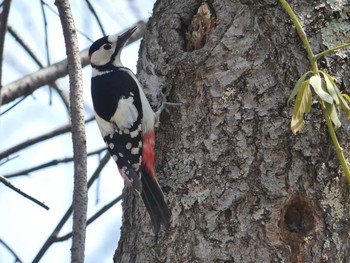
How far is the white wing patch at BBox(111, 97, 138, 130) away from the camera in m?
3.34

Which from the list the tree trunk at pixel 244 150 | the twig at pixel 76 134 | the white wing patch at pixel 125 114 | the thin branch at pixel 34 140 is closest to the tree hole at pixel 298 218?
the tree trunk at pixel 244 150

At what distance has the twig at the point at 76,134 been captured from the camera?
2114mm

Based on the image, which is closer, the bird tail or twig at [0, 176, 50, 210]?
twig at [0, 176, 50, 210]

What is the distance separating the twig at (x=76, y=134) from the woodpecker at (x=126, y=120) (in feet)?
1.81

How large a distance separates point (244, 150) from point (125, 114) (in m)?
0.90

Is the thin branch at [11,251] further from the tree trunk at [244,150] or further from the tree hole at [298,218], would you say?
the tree hole at [298,218]

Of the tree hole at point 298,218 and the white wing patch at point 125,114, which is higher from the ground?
the white wing patch at point 125,114

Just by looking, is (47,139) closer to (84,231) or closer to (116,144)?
(116,144)

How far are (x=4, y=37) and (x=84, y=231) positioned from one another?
5.14 ft

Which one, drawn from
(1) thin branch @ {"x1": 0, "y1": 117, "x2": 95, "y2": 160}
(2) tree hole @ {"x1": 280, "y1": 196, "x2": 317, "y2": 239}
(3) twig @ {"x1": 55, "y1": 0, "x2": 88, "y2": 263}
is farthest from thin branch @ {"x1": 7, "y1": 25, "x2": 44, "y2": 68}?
(2) tree hole @ {"x1": 280, "y1": 196, "x2": 317, "y2": 239}

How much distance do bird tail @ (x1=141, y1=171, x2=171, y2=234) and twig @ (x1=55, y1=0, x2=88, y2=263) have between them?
55 centimetres

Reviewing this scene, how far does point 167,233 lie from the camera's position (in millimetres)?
2773

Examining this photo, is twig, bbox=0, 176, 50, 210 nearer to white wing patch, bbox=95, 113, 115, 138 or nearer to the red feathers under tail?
the red feathers under tail

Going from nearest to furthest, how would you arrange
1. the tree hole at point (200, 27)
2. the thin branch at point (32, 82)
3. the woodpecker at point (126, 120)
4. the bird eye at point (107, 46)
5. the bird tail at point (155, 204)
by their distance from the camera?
the bird tail at point (155, 204) < the woodpecker at point (126, 120) < the tree hole at point (200, 27) < the thin branch at point (32, 82) < the bird eye at point (107, 46)
